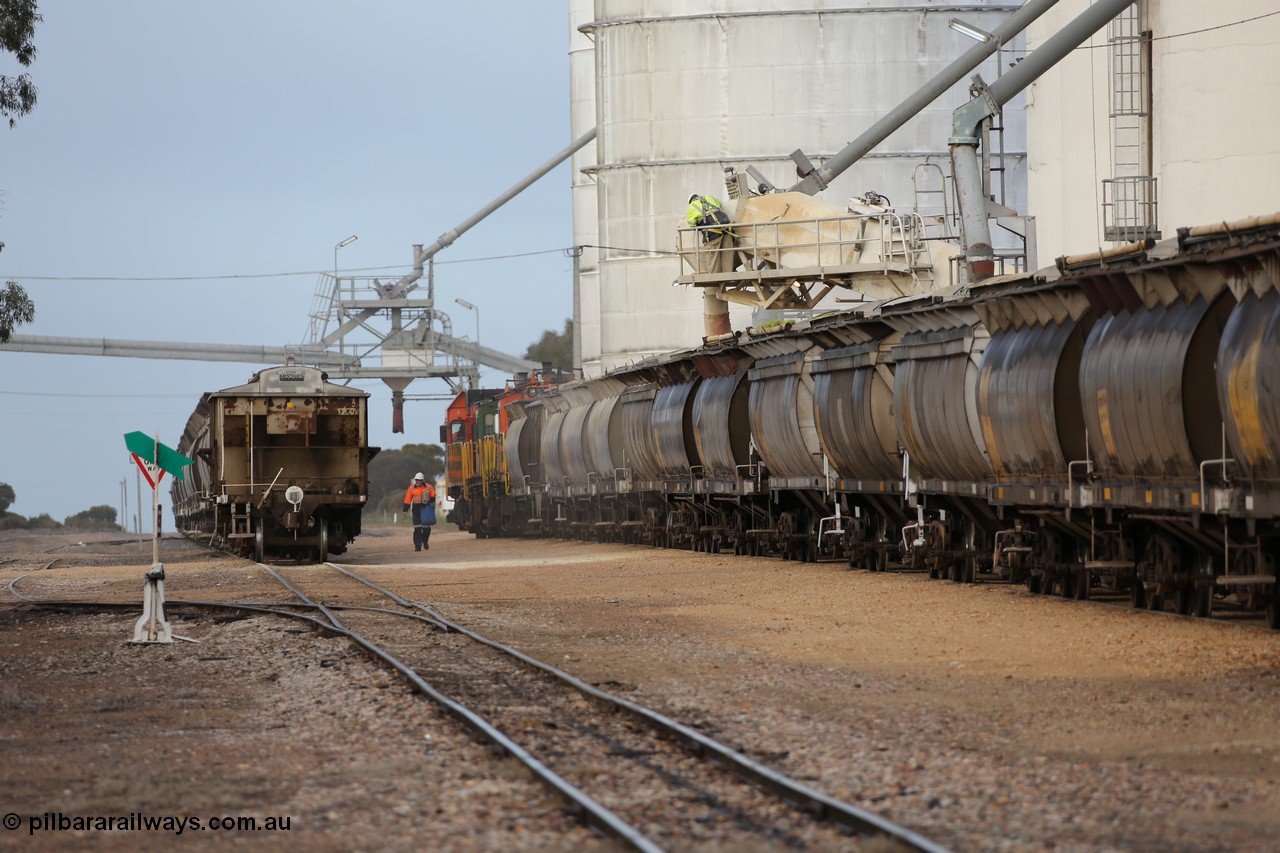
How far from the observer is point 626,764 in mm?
9219

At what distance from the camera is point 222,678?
1407cm

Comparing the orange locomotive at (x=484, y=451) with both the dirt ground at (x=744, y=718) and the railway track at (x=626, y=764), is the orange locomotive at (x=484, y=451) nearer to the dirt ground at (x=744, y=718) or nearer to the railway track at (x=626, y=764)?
the dirt ground at (x=744, y=718)

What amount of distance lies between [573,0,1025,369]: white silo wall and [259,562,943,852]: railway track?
1608 inches

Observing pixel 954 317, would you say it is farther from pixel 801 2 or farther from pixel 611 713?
pixel 801 2

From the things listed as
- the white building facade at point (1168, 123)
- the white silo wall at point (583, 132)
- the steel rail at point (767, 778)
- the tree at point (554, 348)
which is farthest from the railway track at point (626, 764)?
the tree at point (554, 348)

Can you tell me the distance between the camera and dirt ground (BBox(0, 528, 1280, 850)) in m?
7.83

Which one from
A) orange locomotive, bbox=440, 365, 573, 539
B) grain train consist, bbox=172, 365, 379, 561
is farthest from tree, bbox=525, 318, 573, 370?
grain train consist, bbox=172, 365, 379, 561

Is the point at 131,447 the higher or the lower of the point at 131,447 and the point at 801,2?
the lower

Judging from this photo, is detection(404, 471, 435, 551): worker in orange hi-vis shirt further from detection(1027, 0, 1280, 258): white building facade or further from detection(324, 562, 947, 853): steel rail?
detection(324, 562, 947, 853): steel rail

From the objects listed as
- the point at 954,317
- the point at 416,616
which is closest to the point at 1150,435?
the point at 954,317

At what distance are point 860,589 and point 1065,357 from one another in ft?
16.3

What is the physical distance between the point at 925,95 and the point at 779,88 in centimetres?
1648

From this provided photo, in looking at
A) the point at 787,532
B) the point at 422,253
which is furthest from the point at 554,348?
the point at 787,532

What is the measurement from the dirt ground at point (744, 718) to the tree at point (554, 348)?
123 metres
